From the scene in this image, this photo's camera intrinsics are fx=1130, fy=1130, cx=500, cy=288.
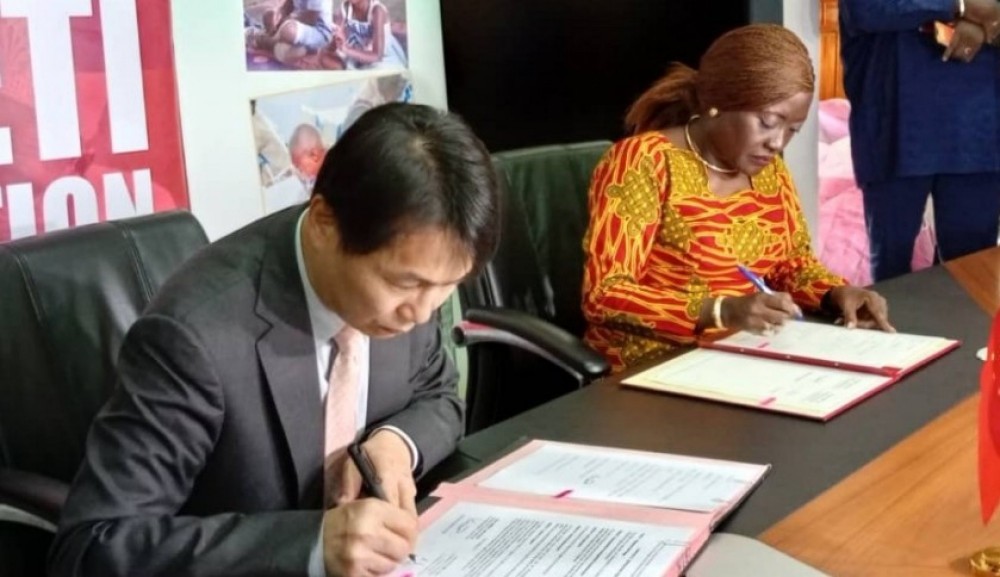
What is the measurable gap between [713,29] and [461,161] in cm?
175

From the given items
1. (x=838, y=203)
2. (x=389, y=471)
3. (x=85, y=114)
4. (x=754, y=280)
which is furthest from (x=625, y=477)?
(x=838, y=203)

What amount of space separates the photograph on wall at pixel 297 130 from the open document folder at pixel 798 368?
40.1 inches

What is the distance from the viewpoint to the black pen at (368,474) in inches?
40.7

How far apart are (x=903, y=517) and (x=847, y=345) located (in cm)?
58

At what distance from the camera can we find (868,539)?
1.01 metres

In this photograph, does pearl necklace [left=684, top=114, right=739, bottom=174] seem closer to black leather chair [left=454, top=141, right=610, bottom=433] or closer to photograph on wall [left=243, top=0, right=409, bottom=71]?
black leather chair [left=454, top=141, right=610, bottom=433]

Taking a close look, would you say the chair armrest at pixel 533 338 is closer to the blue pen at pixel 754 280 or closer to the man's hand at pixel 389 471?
the blue pen at pixel 754 280

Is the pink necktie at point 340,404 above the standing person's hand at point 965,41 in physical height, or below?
below

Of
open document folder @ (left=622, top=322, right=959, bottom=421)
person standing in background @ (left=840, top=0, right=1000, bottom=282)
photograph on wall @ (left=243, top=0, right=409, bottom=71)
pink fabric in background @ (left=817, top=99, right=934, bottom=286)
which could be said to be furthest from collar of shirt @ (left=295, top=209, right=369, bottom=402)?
pink fabric in background @ (left=817, top=99, right=934, bottom=286)

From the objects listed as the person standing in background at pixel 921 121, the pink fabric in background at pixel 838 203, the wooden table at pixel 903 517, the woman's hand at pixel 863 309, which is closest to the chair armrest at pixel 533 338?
the woman's hand at pixel 863 309

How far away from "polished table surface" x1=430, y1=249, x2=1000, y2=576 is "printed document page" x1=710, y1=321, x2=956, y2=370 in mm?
36

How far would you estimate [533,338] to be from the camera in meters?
1.76

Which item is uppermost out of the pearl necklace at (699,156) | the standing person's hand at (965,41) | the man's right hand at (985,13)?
the man's right hand at (985,13)

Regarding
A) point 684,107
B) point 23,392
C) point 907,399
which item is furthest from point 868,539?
point 684,107
